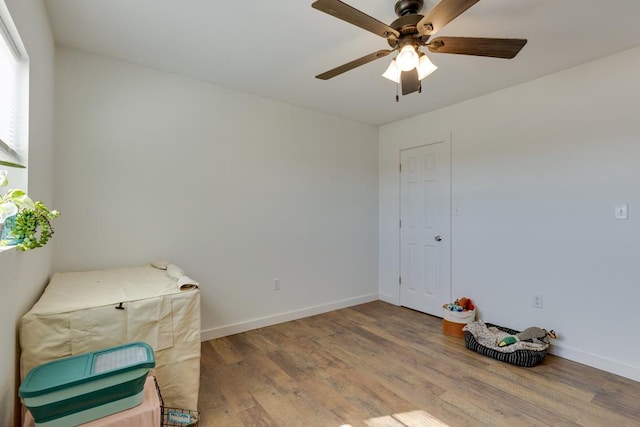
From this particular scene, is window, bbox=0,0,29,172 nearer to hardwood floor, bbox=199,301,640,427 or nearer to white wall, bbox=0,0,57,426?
white wall, bbox=0,0,57,426

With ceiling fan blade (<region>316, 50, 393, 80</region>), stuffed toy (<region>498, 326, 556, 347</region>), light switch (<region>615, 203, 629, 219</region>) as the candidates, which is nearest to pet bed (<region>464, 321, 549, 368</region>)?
stuffed toy (<region>498, 326, 556, 347</region>)

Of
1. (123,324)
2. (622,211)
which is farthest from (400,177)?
(123,324)

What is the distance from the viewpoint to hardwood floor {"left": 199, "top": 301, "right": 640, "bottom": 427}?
1852 millimetres

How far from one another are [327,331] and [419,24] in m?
2.72


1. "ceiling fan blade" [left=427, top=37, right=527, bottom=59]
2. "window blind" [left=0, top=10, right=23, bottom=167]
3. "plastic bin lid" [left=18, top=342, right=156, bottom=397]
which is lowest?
"plastic bin lid" [left=18, top=342, right=156, bottom=397]

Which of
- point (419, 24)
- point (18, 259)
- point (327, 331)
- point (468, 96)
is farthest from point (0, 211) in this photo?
point (468, 96)

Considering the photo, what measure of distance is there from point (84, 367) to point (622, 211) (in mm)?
3502

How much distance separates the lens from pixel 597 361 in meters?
2.43

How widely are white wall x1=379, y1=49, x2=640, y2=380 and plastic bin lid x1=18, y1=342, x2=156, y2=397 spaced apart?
A: 302 cm

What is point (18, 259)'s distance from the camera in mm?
1338

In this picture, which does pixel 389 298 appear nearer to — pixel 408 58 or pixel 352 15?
pixel 408 58

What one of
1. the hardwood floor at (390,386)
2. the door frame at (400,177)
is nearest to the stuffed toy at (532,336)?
the hardwood floor at (390,386)

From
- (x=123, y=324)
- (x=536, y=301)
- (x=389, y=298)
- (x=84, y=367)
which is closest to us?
(x=84, y=367)

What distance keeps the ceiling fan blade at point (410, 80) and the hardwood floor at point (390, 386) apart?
78.4 inches
